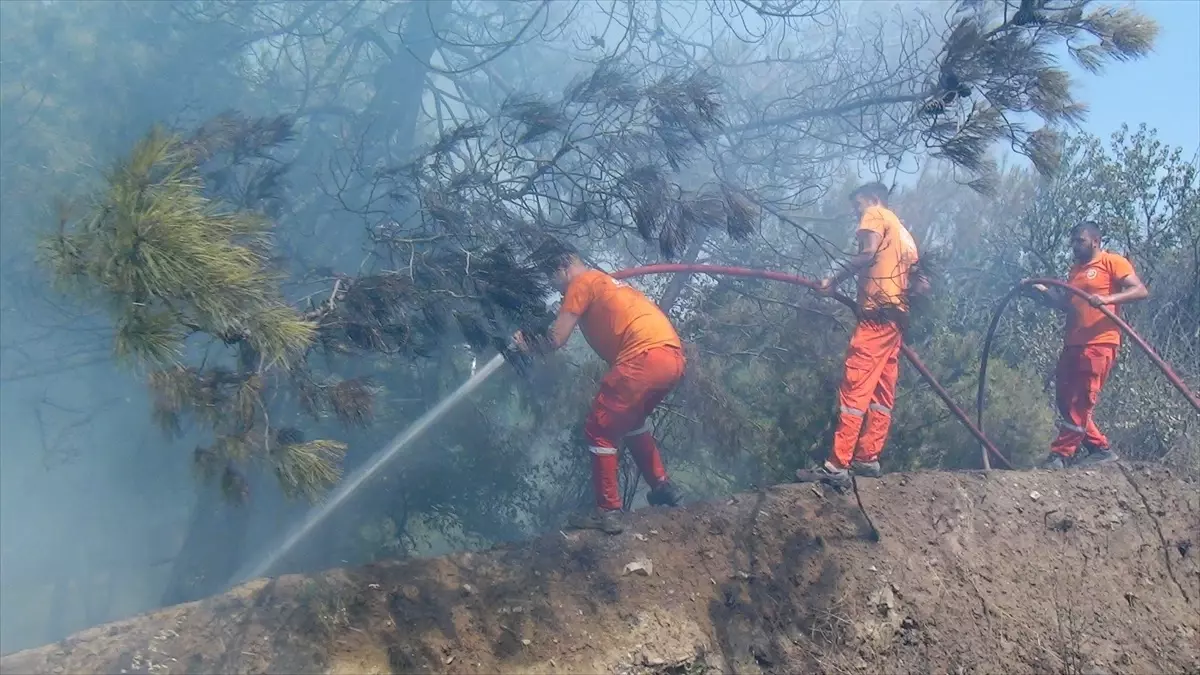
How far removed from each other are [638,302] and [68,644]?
354 centimetres

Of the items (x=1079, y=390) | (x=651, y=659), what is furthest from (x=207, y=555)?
(x=1079, y=390)

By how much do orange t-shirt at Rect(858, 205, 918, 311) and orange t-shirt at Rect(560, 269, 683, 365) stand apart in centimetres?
131

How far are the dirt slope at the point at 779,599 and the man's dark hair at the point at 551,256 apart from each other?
1.54 metres

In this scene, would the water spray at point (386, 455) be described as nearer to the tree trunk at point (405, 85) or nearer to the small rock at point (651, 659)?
the tree trunk at point (405, 85)

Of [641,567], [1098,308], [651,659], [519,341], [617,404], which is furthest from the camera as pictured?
[1098,308]

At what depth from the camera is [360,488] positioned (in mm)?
7473

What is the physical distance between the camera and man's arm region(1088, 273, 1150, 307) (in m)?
7.00

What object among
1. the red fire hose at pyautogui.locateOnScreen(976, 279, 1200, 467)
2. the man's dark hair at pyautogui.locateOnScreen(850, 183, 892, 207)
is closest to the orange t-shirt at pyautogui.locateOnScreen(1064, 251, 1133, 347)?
the red fire hose at pyautogui.locateOnScreen(976, 279, 1200, 467)

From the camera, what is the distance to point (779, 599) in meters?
5.61

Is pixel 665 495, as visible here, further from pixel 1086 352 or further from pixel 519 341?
pixel 1086 352

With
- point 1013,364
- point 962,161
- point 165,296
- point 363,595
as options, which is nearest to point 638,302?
point 962,161

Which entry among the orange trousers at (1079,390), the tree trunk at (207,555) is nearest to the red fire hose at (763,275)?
the orange trousers at (1079,390)

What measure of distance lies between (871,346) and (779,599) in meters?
1.72

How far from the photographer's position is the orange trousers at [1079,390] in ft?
24.1
